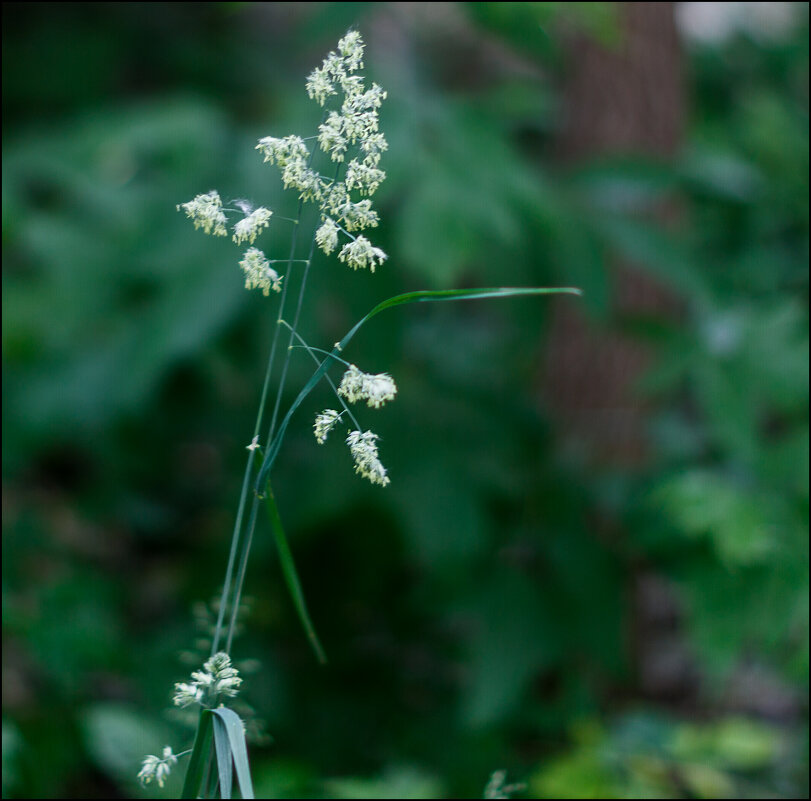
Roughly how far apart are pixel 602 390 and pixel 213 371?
1363 mm

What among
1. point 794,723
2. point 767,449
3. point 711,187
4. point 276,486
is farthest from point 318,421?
point 794,723

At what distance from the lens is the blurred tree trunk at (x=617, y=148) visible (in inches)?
113

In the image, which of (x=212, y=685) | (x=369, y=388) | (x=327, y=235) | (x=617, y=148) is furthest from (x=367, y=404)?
(x=617, y=148)

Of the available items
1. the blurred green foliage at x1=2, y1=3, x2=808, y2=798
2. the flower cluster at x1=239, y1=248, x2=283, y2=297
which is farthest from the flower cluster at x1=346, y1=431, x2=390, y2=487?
the blurred green foliage at x1=2, y1=3, x2=808, y2=798

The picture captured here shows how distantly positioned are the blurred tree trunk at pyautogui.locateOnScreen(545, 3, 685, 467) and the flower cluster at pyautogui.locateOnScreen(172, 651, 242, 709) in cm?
221

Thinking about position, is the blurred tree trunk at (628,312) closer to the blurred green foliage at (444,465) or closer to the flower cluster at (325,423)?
the blurred green foliage at (444,465)

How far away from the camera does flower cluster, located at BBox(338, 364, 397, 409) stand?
Answer: 0.68 m

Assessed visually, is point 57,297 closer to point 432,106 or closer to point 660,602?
point 432,106

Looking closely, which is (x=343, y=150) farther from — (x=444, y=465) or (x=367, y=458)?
(x=444, y=465)

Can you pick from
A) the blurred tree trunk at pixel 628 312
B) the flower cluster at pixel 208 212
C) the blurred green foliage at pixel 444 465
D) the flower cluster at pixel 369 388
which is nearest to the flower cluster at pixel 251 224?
the flower cluster at pixel 208 212

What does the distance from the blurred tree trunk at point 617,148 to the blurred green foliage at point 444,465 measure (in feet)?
0.42

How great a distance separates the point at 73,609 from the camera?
215 cm

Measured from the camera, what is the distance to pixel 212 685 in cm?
78

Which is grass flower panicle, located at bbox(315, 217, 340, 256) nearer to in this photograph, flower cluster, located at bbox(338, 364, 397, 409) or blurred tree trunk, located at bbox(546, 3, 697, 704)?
flower cluster, located at bbox(338, 364, 397, 409)
